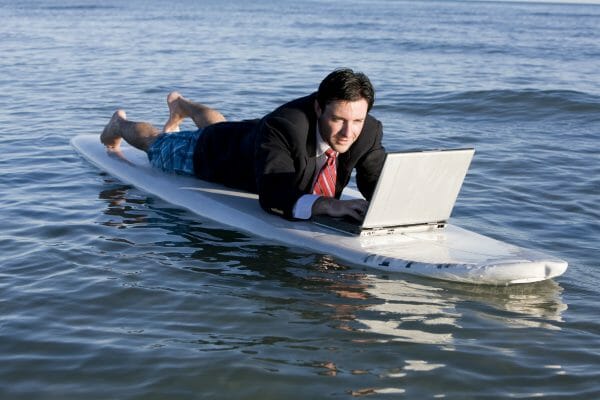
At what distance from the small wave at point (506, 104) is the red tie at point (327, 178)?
22.7 feet

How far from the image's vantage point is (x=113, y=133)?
8.15 metres

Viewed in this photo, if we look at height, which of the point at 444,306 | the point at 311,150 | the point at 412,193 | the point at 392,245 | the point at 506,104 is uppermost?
the point at 311,150

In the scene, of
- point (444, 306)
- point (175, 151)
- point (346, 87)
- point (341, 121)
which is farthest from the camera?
point (175, 151)

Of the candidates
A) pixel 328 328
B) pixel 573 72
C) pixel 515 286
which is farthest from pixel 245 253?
pixel 573 72

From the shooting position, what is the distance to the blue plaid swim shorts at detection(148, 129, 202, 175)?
23.5 feet

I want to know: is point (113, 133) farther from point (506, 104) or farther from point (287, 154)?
point (506, 104)

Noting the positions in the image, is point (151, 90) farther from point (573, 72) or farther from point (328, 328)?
point (328, 328)

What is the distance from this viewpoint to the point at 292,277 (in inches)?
221

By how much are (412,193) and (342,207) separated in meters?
0.48

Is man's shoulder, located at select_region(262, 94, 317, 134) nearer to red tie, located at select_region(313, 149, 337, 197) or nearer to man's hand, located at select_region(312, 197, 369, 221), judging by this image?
red tie, located at select_region(313, 149, 337, 197)

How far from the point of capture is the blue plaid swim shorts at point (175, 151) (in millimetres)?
7168

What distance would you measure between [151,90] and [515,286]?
10241mm

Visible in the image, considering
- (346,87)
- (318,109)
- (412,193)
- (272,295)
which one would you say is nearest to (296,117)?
(318,109)

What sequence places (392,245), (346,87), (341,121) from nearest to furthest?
(346,87) < (341,121) < (392,245)
